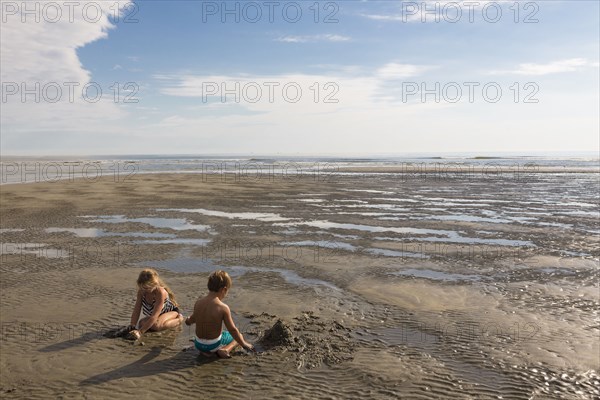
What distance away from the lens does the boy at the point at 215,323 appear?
663 centimetres

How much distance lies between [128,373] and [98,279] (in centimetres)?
553

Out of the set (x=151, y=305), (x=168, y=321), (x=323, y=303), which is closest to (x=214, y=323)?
(x=168, y=321)

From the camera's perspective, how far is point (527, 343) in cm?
736

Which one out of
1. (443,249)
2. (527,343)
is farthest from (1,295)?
(443,249)

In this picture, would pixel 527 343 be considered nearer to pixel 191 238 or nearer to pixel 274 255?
pixel 274 255

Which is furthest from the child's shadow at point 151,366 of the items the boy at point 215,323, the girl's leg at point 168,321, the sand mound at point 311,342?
the sand mound at point 311,342

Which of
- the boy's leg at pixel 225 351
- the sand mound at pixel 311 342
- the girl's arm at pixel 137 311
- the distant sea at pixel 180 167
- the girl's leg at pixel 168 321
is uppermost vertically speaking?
the distant sea at pixel 180 167

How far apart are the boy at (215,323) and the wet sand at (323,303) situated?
0.61 ft

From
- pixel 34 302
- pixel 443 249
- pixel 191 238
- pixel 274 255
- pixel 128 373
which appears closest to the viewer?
pixel 128 373

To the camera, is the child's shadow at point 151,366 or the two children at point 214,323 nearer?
the child's shadow at point 151,366

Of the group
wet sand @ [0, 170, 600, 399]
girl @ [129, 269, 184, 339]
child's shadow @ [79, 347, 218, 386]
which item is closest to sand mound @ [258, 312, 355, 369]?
wet sand @ [0, 170, 600, 399]

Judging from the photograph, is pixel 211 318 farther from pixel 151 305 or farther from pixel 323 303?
pixel 323 303

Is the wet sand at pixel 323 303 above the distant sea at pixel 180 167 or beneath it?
beneath

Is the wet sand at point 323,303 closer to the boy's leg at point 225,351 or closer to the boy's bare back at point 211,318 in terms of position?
the boy's leg at point 225,351
